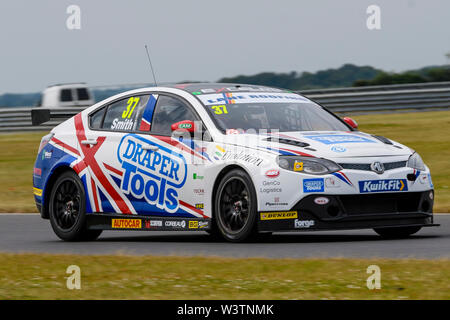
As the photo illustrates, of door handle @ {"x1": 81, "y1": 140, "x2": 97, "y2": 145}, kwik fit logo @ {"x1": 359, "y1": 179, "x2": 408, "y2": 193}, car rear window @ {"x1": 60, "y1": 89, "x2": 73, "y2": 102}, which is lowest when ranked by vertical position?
kwik fit logo @ {"x1": 359, "y1": 179, "x2": 408, "y2": 193}

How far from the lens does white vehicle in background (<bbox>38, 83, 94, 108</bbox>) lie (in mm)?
38188

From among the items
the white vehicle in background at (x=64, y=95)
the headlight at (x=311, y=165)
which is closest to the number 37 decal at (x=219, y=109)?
the headlight at (x=311, y=165)

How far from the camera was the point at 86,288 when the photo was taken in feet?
22.1

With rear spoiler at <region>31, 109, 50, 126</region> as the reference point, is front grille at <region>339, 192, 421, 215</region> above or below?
below

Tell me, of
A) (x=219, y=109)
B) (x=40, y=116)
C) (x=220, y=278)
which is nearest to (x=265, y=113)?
(x=219, y=109)

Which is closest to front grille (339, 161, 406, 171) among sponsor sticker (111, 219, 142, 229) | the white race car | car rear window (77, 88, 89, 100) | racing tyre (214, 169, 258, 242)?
the white race car

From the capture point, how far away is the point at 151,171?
10211 mm

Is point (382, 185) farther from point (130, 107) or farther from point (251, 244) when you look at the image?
point (130, 107)

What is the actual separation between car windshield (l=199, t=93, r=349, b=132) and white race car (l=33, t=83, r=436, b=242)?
13 millimetres

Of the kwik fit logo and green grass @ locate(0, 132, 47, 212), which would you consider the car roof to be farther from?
green grass @ locate(0, 132, 47, 212)

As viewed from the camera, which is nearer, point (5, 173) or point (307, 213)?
point (307, 213)
